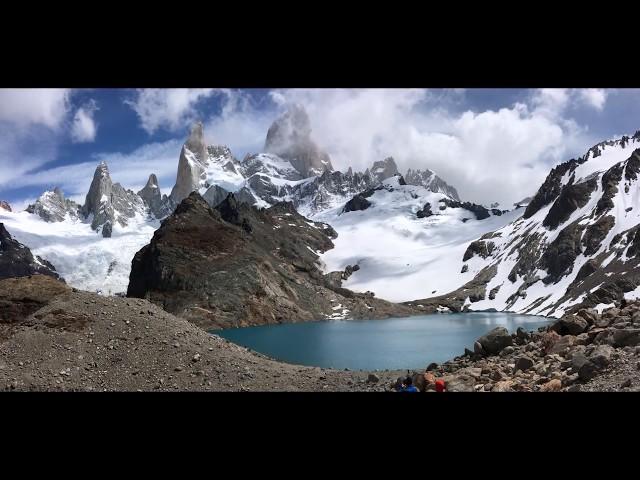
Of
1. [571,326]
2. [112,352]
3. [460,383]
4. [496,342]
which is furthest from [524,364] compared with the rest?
[112,352]

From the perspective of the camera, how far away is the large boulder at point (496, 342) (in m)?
25.4

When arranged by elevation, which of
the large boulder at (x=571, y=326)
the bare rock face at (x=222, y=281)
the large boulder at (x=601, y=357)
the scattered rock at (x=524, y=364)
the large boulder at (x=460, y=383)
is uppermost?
the bare rock face at (x=222, y=281)

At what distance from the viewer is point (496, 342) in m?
25.6

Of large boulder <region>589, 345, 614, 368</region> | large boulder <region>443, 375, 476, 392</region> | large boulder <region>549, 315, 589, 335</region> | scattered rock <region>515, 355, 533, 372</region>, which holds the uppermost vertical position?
large boulder <region>549, 315, 589, 335</region>

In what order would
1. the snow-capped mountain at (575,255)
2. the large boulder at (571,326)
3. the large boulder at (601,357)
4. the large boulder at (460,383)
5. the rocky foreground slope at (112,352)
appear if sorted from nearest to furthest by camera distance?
the large boulder at (601,357) → the large boulder at (460,383) → the rocky foreground slope at (112,352) → the large boulder at (571,326) → the snow-capped mountain at (575,255)

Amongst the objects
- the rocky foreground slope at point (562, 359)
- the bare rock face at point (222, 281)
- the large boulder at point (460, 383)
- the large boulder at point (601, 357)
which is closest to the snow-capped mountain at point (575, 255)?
the bare rock face at point (222, 281)

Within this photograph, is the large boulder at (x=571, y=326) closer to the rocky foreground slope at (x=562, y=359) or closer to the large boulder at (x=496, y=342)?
the rocky foreground slope at (x=562, y=359)

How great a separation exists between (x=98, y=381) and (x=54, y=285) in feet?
27.6

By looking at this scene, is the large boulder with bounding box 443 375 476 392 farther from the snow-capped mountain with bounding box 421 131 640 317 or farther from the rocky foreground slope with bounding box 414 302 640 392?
the snow-capped mountain with bounding box 421 131 640 317

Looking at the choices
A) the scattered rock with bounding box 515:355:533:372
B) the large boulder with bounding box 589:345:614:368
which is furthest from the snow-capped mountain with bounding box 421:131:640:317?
the large boulder with bounding box 589:345:614:368

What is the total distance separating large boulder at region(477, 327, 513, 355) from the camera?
25.4 metres

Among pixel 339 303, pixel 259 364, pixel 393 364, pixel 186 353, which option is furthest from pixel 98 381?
pixel 339 303

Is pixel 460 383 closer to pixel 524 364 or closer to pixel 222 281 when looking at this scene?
pixel 524 364

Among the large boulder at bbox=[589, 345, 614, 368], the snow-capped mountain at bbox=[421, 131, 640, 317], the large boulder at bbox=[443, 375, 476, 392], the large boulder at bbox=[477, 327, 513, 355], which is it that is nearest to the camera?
the large boulder at bbox=[589, 345, 614, 368]
